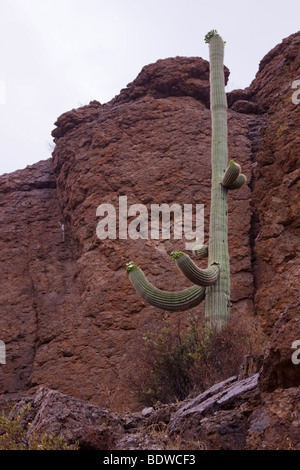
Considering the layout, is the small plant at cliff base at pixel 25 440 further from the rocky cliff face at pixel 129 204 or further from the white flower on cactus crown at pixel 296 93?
the white flower on cactus crown at pixel 296 93

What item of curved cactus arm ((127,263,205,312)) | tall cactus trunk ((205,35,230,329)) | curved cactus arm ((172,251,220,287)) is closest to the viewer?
curved cactus arm ((172,251,220,287))

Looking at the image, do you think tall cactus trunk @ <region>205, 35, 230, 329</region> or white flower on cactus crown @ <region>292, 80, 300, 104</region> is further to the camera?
white flower on cactus crown @ <region>292, 80, 300, 104</region>

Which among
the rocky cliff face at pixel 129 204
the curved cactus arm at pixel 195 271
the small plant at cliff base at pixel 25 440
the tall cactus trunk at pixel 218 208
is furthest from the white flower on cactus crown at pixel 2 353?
the small plant at cliff base at pixel 25 440

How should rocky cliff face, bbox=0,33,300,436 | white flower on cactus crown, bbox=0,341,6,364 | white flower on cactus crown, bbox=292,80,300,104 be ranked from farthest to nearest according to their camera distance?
1. white flower on cactus crown, bbox=292,80,300,104
2. white flower on cactus crown, bbox=0,341,6,364
3. rocky cliff face, bbox=0,33,300,436

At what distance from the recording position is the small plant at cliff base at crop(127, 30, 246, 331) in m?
9.81

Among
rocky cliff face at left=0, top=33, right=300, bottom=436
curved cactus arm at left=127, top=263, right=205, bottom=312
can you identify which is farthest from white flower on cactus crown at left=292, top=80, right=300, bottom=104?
curved cactus arm at left=127, top=263, right=205, bottom=312

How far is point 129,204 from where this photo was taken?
14.0m

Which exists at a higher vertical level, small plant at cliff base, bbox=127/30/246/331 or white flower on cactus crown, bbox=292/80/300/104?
white flower on cactus crown, bbox=292/80/300/104

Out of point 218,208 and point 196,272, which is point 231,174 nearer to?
point 218,208

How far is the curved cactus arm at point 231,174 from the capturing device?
10.7 m

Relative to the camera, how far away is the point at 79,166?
1540 centimetres

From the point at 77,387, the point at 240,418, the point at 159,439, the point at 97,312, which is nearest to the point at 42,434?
the point at 159,439

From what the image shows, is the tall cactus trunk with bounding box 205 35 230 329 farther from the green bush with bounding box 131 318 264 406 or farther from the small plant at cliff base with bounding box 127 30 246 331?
the green bush with bounding box 131 318 264 406

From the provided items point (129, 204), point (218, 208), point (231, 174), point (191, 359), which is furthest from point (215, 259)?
point (129, 204)
